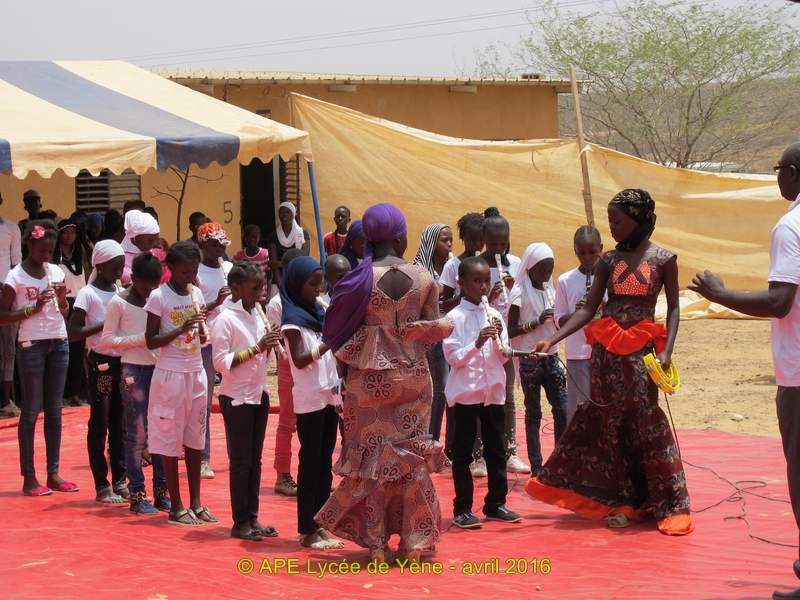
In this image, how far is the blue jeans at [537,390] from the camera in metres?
8.12

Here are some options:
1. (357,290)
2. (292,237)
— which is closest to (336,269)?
(357,290)

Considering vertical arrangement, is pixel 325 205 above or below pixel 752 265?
above

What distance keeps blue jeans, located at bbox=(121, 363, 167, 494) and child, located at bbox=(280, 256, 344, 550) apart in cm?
126

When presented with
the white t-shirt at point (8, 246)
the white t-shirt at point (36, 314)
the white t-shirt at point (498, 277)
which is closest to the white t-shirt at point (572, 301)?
the white t-shirt at point (498, 277)

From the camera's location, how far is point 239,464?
21.6ft

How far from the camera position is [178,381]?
697 cm

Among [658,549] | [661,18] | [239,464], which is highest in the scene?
[661,18]

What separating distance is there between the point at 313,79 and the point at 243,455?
14.6 m

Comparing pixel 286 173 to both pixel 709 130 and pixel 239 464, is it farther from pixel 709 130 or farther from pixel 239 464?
pixel 239 464

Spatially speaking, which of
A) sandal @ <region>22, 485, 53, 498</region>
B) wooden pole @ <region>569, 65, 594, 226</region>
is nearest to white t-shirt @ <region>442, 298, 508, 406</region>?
sandal @ <region>22, 485, 53, 498</region>

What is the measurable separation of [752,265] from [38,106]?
10277 millimetres

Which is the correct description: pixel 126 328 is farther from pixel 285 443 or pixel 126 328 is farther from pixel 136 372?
pixel 285 443

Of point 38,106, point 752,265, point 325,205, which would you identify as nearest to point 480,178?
point 325,205

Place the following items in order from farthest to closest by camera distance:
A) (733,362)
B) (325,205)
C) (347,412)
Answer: (325,205), (733,362), (347,412)
